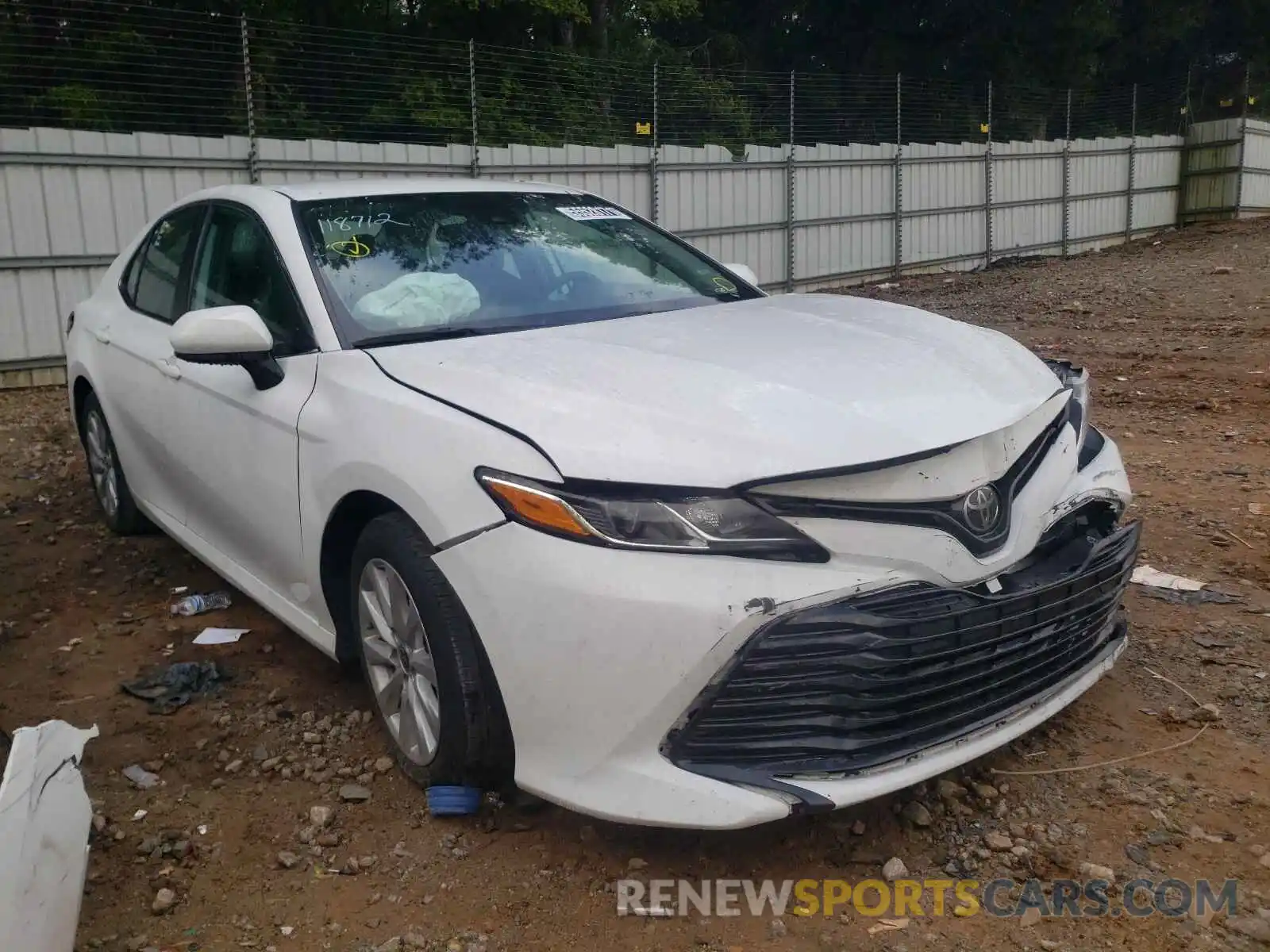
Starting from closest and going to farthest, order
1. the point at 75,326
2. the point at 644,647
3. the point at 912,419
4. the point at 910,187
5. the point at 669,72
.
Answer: the point at 644,647, the point at 912,419, the point at 75,326, the point at 669,72, the point at 910,187

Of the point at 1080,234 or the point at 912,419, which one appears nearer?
the point at 912,419

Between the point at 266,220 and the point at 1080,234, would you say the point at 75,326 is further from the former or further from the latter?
the point at 1080,234

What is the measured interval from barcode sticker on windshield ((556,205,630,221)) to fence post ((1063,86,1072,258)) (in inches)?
692

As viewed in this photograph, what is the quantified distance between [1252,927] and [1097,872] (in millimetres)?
293

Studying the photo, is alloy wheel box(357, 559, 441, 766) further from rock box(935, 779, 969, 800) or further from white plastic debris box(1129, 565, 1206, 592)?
white plastic debris box(1129, 565, 1206, 592)

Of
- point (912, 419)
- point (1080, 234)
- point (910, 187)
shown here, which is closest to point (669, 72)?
point (910, 187)

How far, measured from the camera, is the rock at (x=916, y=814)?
264 cm

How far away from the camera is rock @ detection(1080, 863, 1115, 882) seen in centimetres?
243

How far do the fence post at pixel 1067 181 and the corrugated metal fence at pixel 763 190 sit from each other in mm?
48

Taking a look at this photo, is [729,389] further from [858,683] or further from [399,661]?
[399,661]

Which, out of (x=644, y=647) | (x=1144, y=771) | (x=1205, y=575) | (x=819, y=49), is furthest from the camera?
(x=819, y=49)

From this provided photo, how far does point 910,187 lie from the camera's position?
1714 cm

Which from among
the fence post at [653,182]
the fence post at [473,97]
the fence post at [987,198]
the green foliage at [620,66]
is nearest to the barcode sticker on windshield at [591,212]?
the green foliage at [620,66]

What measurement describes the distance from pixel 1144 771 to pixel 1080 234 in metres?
19.5
